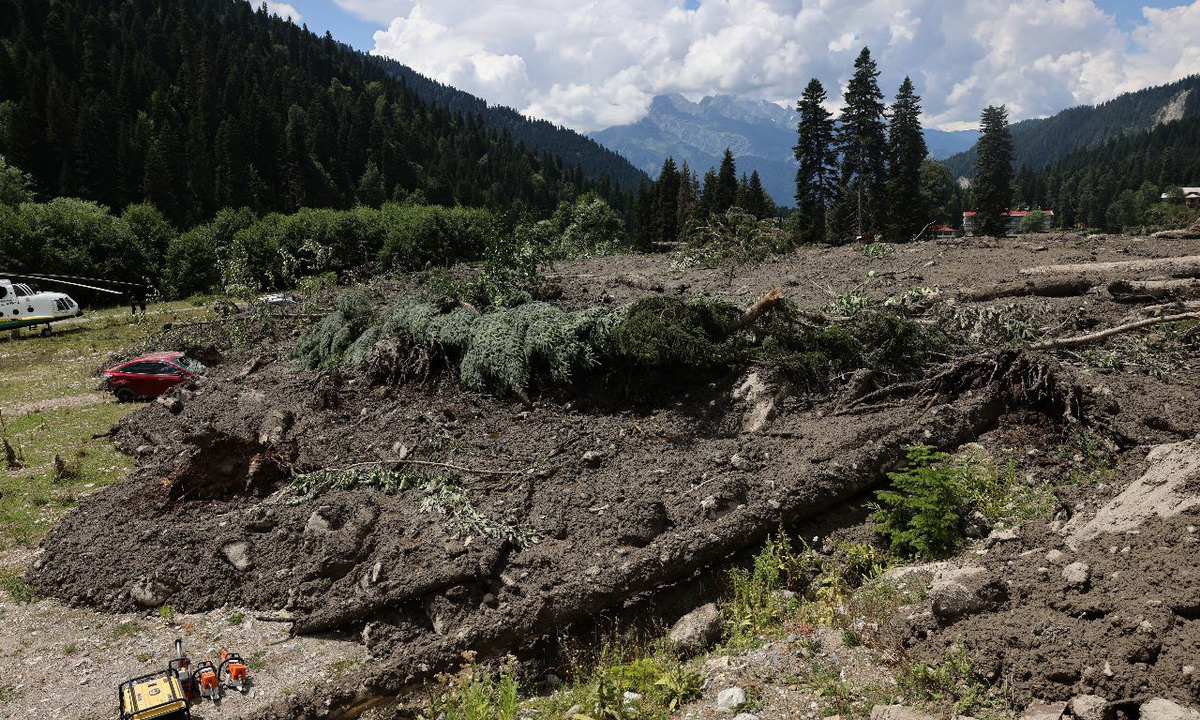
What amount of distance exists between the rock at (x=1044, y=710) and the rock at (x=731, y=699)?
1757 mm

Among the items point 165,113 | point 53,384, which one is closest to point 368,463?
point 53,384

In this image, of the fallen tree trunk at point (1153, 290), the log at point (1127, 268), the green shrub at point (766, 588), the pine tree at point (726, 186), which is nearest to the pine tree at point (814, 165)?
the pine tree at point (726, 186)

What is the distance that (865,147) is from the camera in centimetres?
4253

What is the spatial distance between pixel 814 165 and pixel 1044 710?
150ft

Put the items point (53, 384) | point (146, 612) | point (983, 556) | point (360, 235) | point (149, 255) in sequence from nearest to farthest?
point (983, 556)
point (146, 612)
point (53, 384)
point (149, 255)
point (360, 235)

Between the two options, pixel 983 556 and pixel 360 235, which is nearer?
pixel 983 556

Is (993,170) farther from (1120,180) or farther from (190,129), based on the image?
(1120,180)

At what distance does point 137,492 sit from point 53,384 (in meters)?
12.3

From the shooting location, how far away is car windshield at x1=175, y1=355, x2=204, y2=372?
1681cm

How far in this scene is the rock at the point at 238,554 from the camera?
292 inches

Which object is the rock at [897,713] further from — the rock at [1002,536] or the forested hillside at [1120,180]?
the forested hillside at [1120,180]

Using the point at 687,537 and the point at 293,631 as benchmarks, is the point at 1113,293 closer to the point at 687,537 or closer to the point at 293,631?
the point at 687,537

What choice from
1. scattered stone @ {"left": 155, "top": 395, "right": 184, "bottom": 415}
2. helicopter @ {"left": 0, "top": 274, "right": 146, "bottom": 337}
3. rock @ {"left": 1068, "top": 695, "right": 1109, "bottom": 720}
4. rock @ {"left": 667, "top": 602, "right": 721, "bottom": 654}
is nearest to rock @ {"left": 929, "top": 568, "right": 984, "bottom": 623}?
rock @ {"left": 1068, "top": 695, "right": 1109, "bottom": 720}

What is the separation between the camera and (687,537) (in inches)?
256
